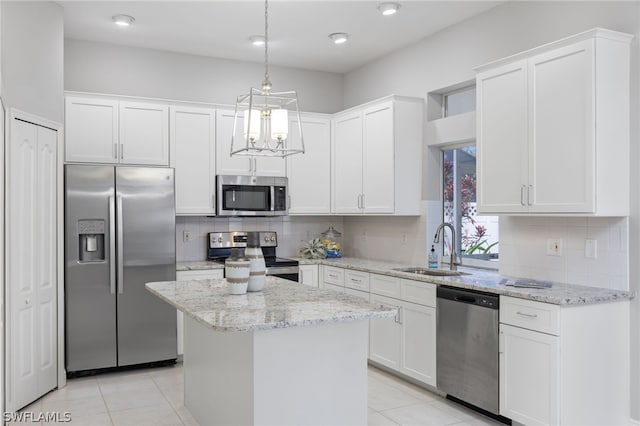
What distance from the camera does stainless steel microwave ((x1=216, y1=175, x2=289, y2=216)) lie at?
17.2 ft

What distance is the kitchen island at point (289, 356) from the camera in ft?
8.45

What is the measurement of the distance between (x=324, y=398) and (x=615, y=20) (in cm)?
281

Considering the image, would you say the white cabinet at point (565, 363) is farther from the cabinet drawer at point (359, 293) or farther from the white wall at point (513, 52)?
the cabinet drawer at point (359, 293)

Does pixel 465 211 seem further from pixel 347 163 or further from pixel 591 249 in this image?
pixel 591 249

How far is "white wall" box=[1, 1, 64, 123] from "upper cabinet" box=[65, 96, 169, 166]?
37 cm

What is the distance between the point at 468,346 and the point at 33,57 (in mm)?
3657

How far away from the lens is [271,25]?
4.68 meters

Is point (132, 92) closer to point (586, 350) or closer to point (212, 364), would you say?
point (212, 364)

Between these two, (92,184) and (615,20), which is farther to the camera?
(92,184)

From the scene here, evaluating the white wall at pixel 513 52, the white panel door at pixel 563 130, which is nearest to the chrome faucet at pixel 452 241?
the white wall at pixel 513 52

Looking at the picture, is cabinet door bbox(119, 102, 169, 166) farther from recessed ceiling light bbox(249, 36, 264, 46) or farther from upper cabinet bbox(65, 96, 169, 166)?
recessed ceiling light bbox(249, 36, 264, 46)

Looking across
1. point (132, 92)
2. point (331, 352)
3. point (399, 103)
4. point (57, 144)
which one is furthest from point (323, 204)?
point (331, 352)

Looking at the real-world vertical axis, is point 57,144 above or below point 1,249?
above

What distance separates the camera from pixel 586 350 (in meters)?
3.13
